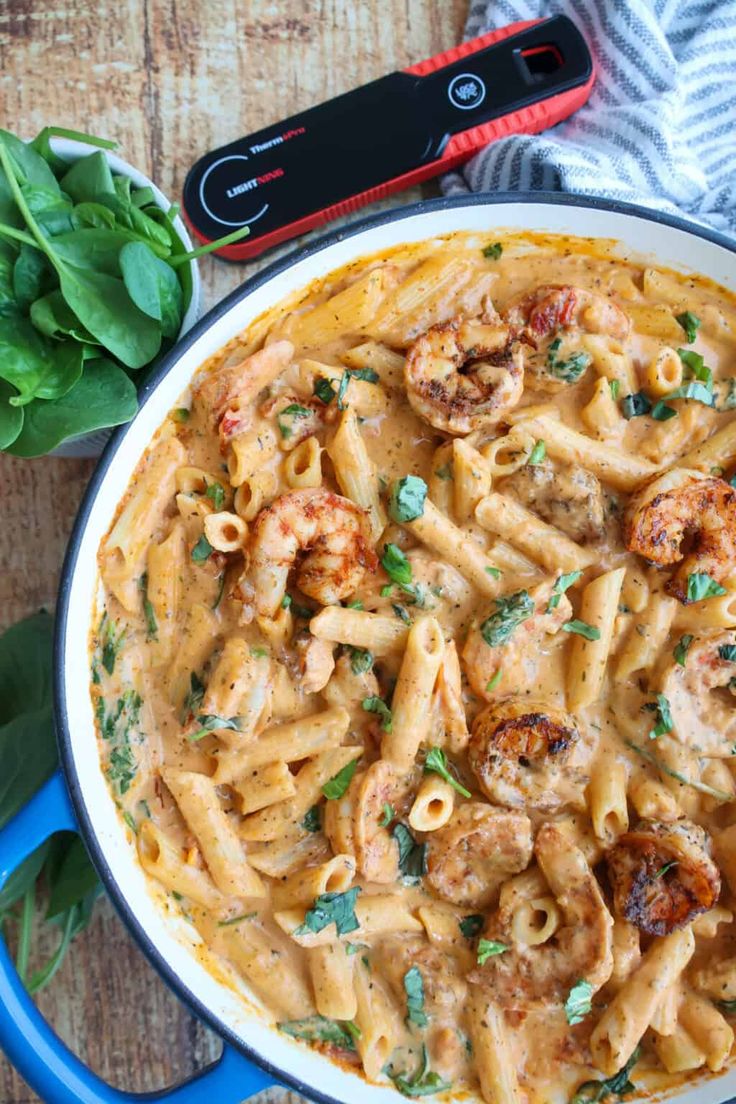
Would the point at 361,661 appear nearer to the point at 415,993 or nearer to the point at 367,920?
the point at 367,920

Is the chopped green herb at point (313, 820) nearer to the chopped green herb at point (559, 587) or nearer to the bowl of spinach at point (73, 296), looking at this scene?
the chopped green herb at point (559, 587)

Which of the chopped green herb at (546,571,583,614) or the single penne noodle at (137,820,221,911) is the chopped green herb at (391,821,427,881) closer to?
the single penne noodle at (137,820,221,911)

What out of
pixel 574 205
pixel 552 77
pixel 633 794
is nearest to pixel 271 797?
pixel 633 794

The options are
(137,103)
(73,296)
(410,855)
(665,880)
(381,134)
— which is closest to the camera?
(73,296)

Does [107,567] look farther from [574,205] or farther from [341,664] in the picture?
[574,205]

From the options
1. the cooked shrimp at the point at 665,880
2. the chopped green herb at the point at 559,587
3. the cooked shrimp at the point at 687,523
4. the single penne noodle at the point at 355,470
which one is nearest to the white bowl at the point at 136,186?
the single penne noodle at the point at 355,470

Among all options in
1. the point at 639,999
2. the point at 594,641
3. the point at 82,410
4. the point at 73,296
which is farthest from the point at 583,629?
the point at 73,296
